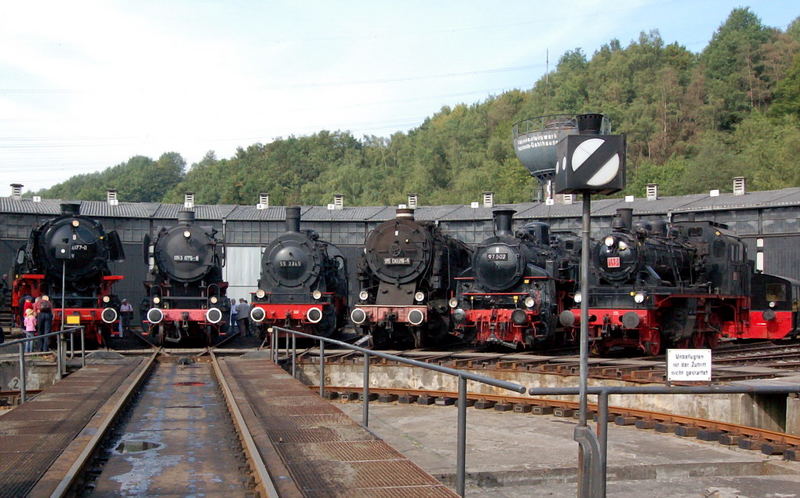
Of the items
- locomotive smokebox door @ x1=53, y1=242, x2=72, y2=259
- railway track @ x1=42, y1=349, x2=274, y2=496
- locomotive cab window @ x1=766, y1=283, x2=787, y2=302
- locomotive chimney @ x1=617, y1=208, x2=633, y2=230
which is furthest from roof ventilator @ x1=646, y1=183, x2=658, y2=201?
railway track @ x1=42, y1=349, x2=274, y2=496

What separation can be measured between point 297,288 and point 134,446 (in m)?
12.7

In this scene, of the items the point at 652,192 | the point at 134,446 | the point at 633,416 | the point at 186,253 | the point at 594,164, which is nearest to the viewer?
the point at 594,164

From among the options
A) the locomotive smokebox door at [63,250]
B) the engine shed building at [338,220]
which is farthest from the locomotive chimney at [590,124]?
the engine shed building at [338,220]

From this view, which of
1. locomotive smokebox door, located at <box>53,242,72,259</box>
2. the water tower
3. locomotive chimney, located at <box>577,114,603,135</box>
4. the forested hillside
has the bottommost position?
locomotive smokebox door, located at <box>53,242,72,259</box>

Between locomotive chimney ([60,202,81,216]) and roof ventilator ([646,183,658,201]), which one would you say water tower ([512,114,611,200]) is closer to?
roof ventilator ([646,183,658,201])

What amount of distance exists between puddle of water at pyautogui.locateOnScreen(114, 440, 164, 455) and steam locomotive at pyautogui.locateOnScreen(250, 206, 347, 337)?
1150cm

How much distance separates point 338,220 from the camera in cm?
3441

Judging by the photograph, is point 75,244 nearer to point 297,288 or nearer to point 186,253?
point 186,253

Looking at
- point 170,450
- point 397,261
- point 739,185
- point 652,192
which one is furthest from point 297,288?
point 652,192

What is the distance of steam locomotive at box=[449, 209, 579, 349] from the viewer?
18266 mm

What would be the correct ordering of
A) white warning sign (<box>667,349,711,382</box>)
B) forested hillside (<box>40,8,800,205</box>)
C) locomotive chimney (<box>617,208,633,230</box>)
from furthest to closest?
1. forested hillside (<box>40,8,800,205</box>)
2. locomotive chimney (<box>617,208,633,230</box>)
3. white warning sign (<box>667,349,711,382</box>)

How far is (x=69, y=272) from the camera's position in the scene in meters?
19.7

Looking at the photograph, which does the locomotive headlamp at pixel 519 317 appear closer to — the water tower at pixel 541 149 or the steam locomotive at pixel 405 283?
the steam locomotive at pixel 405 283

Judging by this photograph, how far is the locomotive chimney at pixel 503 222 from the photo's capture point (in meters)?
20.2
